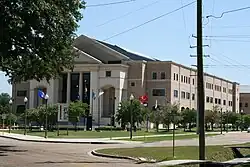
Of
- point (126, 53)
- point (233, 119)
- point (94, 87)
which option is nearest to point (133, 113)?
point (94, 87)

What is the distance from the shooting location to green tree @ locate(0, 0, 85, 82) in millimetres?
27141

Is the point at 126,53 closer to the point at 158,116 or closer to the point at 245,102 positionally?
the point at 158,116

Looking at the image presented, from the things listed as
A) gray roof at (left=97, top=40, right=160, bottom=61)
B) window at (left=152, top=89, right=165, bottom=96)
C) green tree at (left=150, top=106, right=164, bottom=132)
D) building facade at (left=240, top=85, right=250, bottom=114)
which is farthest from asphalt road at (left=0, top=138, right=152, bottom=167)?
building facade at (left=240, top=85, right=250, bottom=114)

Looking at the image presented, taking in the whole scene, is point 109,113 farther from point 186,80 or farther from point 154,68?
point 186,80

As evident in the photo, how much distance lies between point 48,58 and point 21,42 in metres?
2.51

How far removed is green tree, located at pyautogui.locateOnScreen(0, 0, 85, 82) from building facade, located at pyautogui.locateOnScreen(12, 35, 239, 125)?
73204 mm

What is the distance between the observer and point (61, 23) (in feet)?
97.5

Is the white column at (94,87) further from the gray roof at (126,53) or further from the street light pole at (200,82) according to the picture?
the street light pole at (200,82)

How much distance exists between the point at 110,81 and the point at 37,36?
79276 mm

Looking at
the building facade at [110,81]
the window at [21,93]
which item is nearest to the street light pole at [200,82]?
the building facade at [110,81]

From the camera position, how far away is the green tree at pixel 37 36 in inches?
1069

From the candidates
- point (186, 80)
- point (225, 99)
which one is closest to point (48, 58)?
point (186, 80)

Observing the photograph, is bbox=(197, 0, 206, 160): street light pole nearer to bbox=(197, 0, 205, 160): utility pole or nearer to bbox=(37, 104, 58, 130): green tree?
bbox=(197, 0, 205, 160): utility pole

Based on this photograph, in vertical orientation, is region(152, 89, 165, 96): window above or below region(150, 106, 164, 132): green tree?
above
